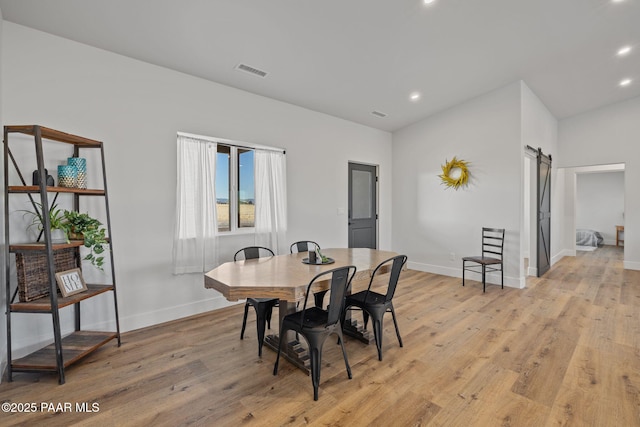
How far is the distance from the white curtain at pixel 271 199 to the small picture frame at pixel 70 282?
187 centimetres

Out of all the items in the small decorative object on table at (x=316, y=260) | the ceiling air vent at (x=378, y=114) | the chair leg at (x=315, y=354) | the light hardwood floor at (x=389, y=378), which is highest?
the ceiling air vent at (x=378, y=114)

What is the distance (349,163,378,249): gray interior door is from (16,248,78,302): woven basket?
410 cm

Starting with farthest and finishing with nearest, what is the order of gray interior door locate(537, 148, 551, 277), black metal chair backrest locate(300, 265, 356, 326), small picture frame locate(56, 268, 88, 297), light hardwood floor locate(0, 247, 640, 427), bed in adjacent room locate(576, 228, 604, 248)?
bed in adjacent room locate(576, 228, 604, 248) → gray interior door locate(537, 148, 551, 277) → small picture frame locate(56, 268, 88, 297) → black metal chair backrest locate(300, 265, 356, 326) → light hardwood floor locate(0, 247, 640, 427)

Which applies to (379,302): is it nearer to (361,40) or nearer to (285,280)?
(285,280)

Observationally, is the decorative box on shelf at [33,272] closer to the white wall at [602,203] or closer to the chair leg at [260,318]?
the chair leg at [260,318]

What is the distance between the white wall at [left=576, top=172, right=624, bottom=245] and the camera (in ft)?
28.2

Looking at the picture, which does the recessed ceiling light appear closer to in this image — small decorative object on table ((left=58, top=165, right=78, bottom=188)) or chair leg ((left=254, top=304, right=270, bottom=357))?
chair leg ((left=254, top=304, right=270, bottom=357))

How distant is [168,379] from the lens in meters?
2.20

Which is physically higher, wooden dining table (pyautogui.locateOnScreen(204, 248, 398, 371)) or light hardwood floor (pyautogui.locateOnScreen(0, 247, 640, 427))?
wooden dining table (pyautogui.locateOnScreen(204, 248, 398, 371))

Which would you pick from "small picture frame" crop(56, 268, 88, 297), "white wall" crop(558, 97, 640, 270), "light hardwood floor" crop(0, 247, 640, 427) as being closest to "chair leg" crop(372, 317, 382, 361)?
"light hardwood floor" crop(0, 247, 640, 427)

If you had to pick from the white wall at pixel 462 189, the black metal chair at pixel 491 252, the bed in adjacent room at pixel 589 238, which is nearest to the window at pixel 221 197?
the white wall at pixel 462 189

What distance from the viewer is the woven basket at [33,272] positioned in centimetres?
220

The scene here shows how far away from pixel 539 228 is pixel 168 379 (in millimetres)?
6032

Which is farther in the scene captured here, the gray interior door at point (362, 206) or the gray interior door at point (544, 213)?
the gray interior door at point (362, 206)
